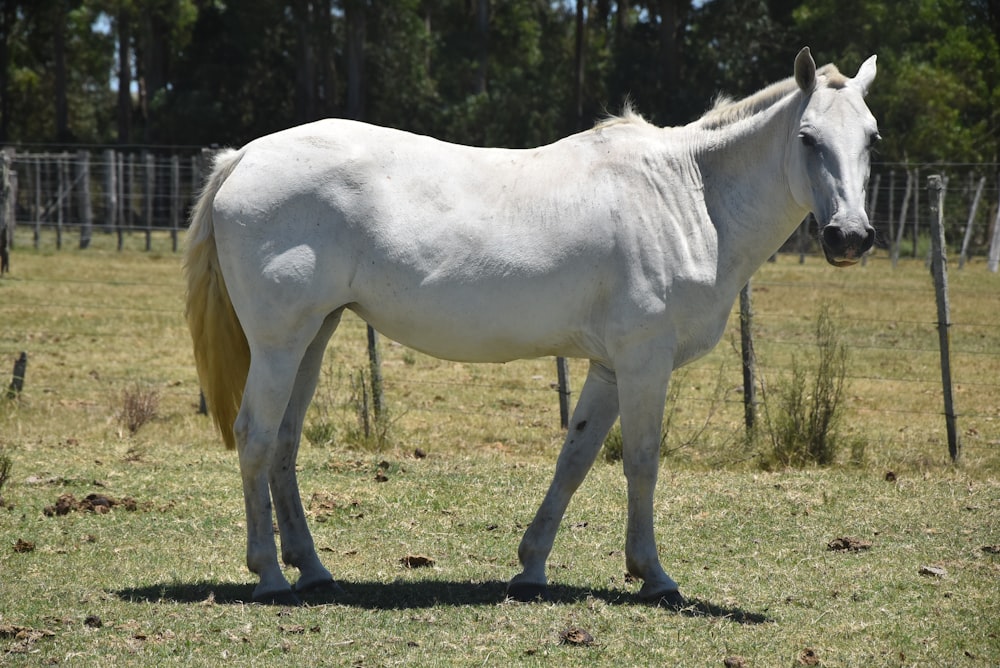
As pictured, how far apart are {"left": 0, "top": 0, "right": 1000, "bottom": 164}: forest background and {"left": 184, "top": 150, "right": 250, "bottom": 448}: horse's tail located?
27321 millimetres

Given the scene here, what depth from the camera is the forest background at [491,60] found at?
1330 inches

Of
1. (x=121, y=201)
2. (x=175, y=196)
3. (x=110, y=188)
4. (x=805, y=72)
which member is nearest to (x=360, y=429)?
(x=805, y=72)

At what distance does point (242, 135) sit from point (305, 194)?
38.3 meters

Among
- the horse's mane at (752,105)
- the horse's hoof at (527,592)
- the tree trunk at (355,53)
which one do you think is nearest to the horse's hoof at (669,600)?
the horse's hoof at (527,592)

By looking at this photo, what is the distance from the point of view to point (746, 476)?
28.0ft

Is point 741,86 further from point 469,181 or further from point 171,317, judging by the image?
point 469,181

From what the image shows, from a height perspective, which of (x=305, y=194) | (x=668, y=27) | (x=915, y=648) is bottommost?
(x=915, y=648)

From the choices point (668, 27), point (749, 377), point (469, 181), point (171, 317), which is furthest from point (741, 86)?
point (469, 181)

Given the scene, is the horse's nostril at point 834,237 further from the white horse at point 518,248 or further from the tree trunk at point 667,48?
the tree trunk at point 667,48

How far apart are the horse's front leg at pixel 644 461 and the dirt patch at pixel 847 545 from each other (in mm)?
1466

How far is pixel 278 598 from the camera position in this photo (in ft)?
18.4

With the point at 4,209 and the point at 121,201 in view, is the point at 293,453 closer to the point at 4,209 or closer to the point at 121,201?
the point at 4,209

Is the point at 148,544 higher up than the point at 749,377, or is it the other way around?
the point at 749,377

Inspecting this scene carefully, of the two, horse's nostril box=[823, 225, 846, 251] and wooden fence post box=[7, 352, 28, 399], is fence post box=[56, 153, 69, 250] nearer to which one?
wooden fence post box=[7, 352, 28, 399]
